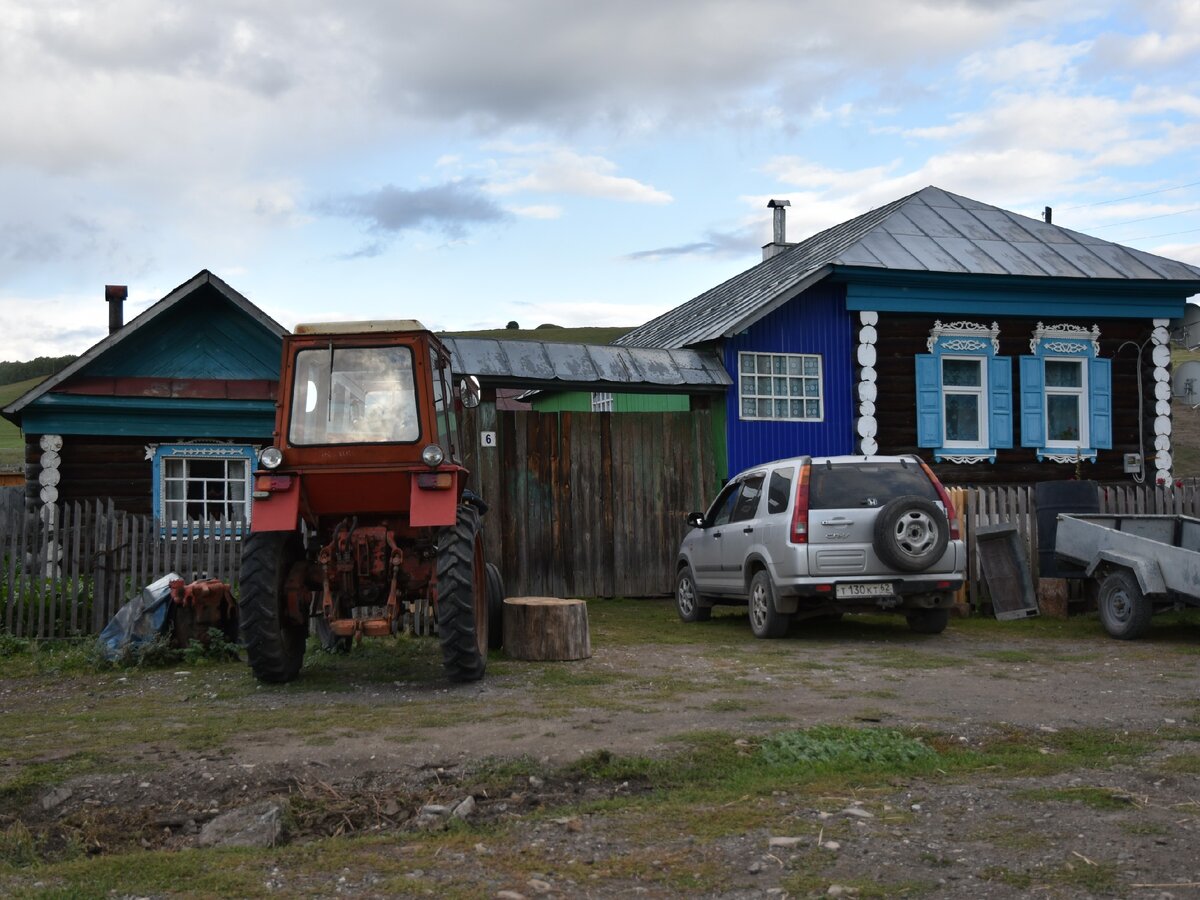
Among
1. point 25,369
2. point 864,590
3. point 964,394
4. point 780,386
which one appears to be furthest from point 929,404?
point 25,369

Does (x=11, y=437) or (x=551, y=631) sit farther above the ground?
(x=11, y=437)

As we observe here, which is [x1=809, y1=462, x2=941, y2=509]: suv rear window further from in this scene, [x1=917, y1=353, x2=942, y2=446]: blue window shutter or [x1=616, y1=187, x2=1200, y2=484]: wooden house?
[x1=917, y1=353, x2=942, y2=446]: blue window shutter

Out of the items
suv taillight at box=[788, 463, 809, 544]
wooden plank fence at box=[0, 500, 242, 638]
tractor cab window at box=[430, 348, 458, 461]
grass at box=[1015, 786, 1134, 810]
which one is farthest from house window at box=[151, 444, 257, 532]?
grass at box=[1015, 786, 1134, 810]

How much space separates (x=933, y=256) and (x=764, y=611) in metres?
8.92

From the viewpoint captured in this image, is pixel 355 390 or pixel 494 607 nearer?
pixel 355 390

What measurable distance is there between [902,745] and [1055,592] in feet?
26.6

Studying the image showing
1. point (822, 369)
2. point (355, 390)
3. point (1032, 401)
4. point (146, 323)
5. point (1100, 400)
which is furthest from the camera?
point (1100, 400)

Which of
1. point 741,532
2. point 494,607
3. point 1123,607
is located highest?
point 741,532

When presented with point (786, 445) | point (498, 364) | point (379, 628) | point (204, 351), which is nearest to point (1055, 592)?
point (786, 445)

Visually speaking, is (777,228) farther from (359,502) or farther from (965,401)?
(359,502)

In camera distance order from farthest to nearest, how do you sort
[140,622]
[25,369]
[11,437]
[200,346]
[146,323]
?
1. [25,369]
2. [11,437]
3. [200,346]
4. [146,323]
5. [140,622]

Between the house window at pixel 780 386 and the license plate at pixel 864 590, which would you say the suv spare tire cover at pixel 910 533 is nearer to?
the license plate at pixel 864 590

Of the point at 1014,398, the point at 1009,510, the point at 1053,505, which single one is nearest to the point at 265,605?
the point at 1053,505

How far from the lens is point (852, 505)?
11758 mm
